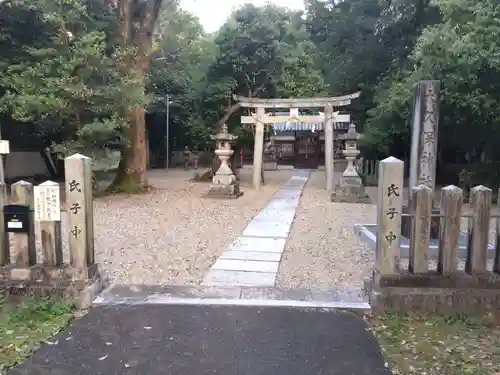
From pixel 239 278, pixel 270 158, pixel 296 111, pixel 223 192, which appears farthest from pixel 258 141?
pixel 270 158

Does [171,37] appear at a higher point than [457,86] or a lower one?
higher

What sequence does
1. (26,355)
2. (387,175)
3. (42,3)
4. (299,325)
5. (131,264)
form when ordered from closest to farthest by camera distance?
(26,355)
(299,325)
(387,175)
(131,264)
(42,3)

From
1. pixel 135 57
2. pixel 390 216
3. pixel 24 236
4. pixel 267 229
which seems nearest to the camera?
pixel 390 216

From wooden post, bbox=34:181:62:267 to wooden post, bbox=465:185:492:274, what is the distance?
3.81 m

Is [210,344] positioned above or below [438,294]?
below

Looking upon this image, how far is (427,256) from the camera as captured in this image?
4.00 m

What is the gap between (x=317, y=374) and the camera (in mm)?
2947

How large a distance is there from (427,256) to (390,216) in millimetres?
476

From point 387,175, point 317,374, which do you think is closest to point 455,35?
point 387,175

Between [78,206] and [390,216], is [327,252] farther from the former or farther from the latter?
[78,206]

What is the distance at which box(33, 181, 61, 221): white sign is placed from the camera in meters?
4.15

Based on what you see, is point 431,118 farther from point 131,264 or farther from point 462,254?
point 131,264

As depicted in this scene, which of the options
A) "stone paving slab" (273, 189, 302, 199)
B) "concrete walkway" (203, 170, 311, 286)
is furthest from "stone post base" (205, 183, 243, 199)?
"concrete walkway" (203, 170, 311, 286)

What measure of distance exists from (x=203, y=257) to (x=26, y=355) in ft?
10.2
